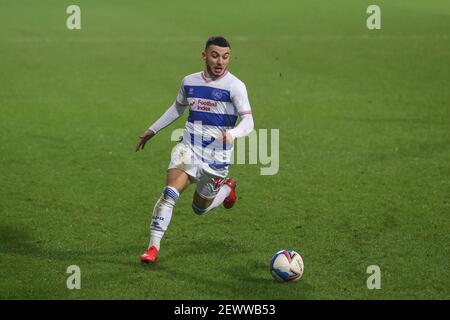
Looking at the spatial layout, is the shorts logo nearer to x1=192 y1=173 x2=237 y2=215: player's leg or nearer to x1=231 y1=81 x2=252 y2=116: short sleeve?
x1=231 y1=81 x2=252 y2=116: short sleeve

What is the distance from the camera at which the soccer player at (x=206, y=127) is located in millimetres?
8906

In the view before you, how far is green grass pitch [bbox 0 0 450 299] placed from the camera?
8555 millimetres

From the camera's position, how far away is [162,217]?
8.85 meters

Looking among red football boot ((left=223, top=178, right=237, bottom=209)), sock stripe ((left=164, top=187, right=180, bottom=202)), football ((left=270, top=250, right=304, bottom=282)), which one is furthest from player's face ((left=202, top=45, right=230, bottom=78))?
football ((left=270, top=250, right=304, bottom=282))

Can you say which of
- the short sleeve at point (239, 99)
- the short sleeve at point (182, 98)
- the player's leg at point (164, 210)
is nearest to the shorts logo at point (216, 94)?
the short sleeve at point (239, 99)

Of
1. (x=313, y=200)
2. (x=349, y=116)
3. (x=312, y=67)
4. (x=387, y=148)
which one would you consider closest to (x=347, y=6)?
(x=312, y=67)

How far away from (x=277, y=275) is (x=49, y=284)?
2128 mm

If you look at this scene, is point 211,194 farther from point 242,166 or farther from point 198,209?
point 242,166

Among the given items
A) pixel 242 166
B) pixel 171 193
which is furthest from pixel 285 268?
pixel 242 166

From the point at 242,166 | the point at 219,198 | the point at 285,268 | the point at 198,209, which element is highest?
the point at 242,166

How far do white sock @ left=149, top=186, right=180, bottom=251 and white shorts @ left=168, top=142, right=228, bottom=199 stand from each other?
33 cm

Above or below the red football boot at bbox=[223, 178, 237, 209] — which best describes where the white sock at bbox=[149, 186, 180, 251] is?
below

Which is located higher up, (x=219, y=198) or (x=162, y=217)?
(x=219, y=198)

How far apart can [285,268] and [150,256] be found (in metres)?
1.37
